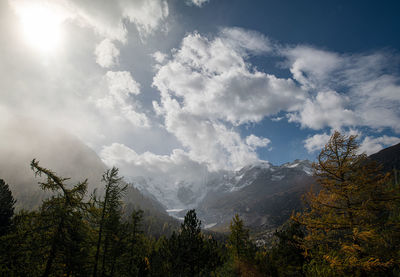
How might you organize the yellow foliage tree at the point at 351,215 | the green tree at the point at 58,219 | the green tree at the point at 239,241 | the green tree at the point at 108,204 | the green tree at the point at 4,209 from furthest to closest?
1. the green tree at the point at 239,241
2. the green tree at the point at 4,209
3. the green tree at the point at 108,204
4. the green tree at the point at 58,219
5. the yellow foliage tree at the point at 351,215

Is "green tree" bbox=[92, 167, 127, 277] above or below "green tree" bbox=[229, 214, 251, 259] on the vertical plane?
above

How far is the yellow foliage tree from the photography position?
27.2 ft

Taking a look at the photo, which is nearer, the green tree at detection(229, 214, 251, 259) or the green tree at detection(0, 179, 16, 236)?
the green tree at detection(0, 179, 16, 236)

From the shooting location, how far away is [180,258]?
2381 cm

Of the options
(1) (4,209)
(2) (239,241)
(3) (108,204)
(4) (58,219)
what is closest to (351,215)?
(4) (58,219)

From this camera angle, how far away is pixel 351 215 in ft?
30.5

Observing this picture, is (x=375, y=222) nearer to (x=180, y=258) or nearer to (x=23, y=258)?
(x=23, y=258)

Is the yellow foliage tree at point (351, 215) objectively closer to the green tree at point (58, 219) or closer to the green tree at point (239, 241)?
the green tree at point (58, 219)

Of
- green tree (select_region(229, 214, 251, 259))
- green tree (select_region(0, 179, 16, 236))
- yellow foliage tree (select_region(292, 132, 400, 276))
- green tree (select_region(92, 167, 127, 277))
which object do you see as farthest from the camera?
green tree (select_region(229, 214, 251, 259))

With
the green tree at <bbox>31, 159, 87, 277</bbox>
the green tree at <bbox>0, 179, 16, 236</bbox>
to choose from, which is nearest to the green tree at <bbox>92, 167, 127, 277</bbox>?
the green tree at <bbox>31, 159, 87, 277</bbox>

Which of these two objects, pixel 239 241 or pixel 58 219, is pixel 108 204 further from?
pixel 239 241

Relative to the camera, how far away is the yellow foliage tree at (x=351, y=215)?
27.2 ft

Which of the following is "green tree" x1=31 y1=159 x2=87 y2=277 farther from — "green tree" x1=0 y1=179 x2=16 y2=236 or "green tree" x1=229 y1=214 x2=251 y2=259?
"green tree" x1=229 y1=214 x2=251 y2=259

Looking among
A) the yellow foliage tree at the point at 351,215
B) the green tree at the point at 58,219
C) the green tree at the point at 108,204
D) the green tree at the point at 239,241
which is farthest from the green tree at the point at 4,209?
the yellow foliage tree at the point at 351,215
